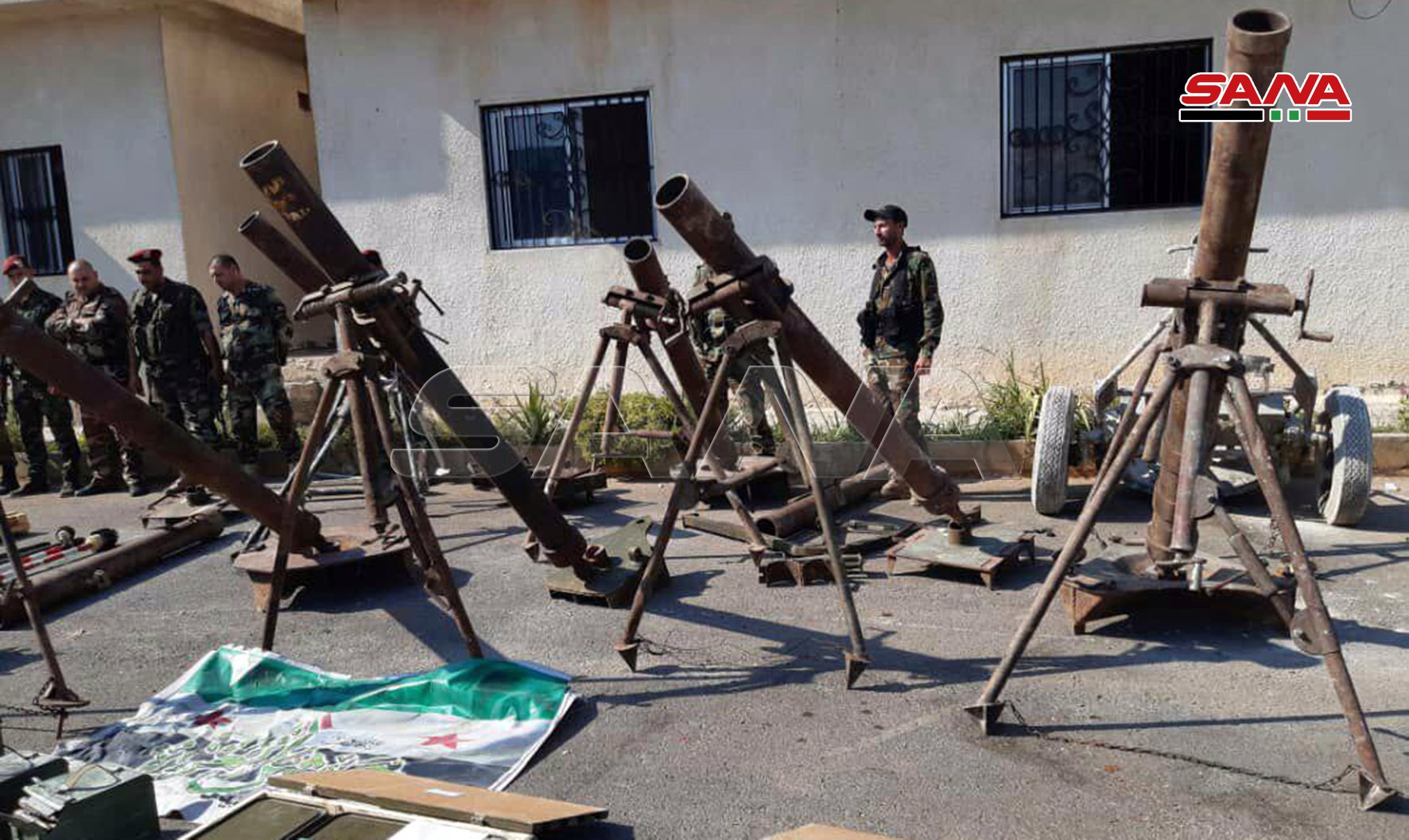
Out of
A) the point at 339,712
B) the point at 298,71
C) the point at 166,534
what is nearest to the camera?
the point at 339,712

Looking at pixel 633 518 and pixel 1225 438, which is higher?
pixel 1225 438

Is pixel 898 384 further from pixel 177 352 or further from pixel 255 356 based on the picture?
pixel 177 352

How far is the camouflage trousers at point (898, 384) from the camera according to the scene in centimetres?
711

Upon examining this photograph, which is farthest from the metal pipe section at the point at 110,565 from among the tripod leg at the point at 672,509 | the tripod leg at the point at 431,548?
the tripod leg at the point at 672,509

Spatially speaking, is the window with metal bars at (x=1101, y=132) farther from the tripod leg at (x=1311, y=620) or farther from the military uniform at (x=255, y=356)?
the military uniform at (x=255, y=356)

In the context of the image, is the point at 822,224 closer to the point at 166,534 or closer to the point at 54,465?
the point at 166,534

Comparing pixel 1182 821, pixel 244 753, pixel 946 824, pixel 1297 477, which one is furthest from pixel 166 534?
pixel 1297 477

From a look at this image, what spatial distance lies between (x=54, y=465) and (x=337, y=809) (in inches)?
320

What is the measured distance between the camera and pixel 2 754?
3432 mm

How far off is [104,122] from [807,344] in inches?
358

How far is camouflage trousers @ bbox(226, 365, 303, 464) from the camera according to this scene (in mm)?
8469

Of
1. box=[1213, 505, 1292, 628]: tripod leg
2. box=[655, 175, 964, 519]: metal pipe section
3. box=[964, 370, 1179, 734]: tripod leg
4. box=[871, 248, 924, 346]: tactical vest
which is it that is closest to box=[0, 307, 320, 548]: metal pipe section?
box=[655, 175, 964, 519]: metal pipe section

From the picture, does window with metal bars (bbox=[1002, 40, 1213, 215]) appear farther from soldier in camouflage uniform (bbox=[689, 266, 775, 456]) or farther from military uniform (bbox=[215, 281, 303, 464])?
military uniform (bbox=[215, 281, 303, 464])

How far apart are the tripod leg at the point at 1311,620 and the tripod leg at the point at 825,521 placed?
5.01 ft
